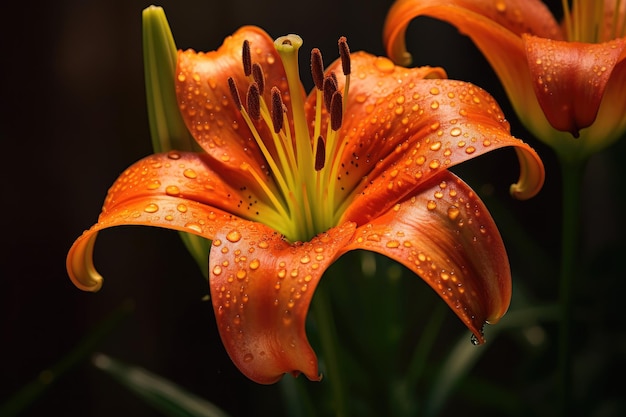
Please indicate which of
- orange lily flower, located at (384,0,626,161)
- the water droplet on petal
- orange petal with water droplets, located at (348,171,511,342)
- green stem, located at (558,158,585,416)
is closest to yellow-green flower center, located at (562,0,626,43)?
orange lily flower, located at (384,0,626,161)

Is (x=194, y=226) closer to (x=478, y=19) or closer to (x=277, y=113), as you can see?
(x=277, y=113)

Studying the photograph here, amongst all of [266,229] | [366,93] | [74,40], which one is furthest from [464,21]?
[74,40]

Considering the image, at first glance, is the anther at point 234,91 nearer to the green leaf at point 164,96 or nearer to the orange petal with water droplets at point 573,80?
the green leaf at point 164,96

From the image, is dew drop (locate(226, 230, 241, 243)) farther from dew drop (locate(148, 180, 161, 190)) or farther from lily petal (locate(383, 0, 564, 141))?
lily petal (locate(383, 0, 564, 141))

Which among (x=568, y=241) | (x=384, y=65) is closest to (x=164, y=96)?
(x=384, y=65)

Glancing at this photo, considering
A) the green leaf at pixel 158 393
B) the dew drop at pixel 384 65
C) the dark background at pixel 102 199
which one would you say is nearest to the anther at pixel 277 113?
the dew drop at pixel 384 65

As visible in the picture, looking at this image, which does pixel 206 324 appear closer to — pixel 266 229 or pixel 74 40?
pixel 74 40
